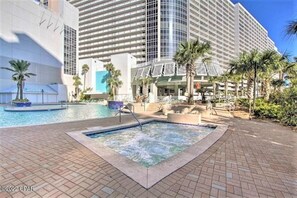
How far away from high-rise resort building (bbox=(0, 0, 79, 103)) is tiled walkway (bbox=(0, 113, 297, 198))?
3674 cm

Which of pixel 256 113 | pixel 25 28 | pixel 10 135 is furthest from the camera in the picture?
pixel 25 28

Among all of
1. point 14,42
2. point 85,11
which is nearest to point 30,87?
point 14,42

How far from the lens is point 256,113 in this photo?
14.0m

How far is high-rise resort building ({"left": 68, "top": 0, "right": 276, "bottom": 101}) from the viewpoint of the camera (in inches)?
1745

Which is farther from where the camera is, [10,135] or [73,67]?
[73,67]

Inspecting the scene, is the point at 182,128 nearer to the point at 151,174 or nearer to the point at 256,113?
the point at 151,174

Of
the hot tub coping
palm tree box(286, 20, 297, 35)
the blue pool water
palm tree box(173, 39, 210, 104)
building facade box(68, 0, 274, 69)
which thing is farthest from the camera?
building facade box(68, 0, 274, 69)

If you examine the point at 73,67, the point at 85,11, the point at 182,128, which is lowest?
the point at 182,128

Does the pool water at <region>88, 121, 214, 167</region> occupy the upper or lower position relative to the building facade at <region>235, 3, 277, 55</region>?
lower

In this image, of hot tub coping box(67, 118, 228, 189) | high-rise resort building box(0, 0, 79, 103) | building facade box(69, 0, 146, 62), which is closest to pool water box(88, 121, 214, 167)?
hot tub coping box(67, 118, 228, 189)

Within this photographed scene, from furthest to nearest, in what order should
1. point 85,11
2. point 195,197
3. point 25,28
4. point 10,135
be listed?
point 85,11 → point 25,28 → point 10,135 → point 195,197

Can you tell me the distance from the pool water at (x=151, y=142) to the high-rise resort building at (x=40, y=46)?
34974 millimetres

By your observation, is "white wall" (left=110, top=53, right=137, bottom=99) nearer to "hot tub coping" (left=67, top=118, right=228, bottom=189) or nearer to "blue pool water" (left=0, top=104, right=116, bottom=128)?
"blue pool water" (left=0, top=104, right=116, bottom=128)

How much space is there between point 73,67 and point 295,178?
183ft
